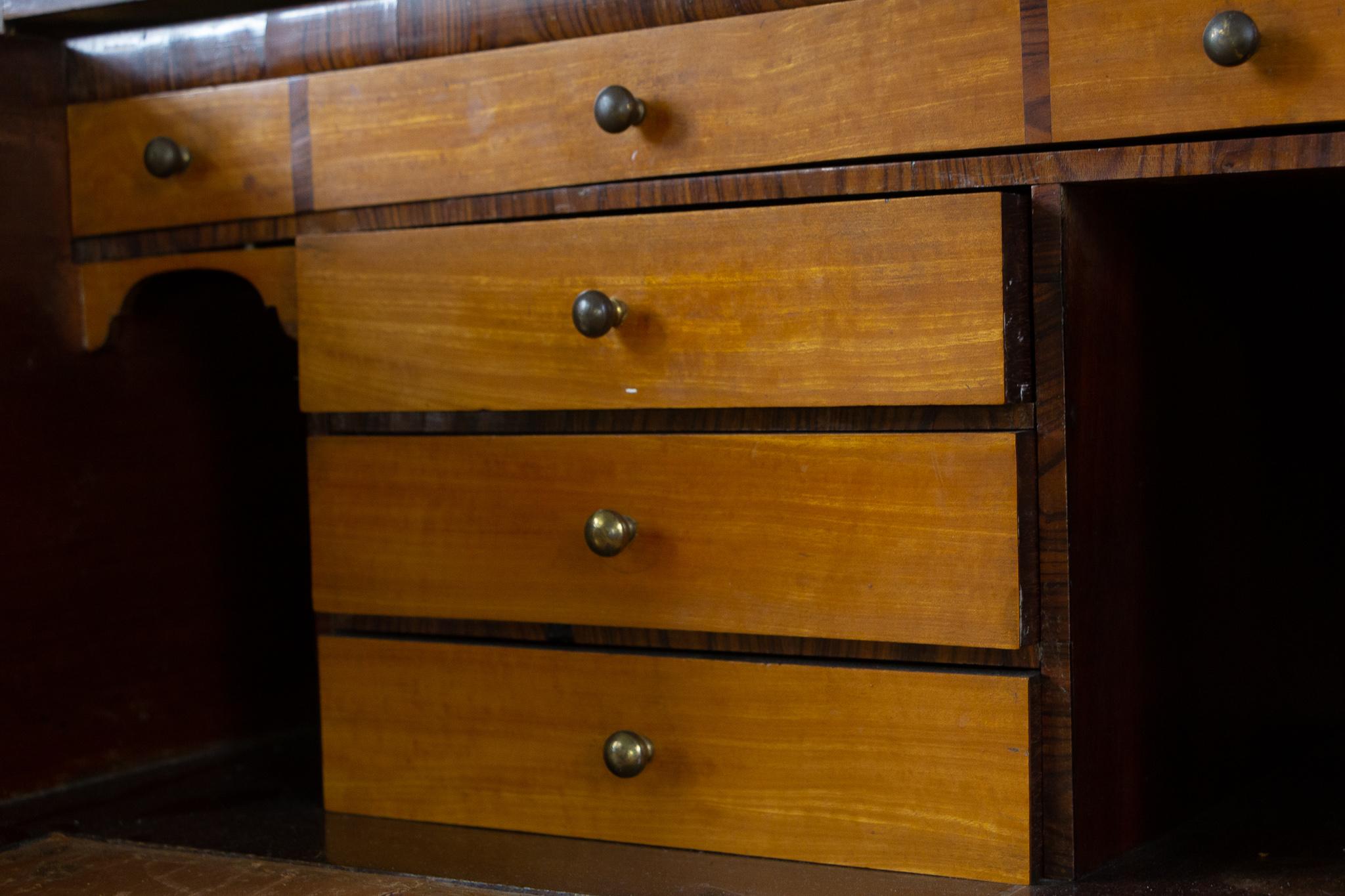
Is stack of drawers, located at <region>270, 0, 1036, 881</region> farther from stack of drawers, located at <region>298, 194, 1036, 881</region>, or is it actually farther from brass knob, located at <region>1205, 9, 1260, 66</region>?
brass knob, located at <region>1205, 9, 1260, 66</region>

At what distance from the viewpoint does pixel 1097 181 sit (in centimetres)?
88

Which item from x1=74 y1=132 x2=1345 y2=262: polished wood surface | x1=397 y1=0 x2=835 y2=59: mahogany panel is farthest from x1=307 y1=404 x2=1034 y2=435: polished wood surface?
x1=397 y1=0 x2=835 y2=59: mahogany panel

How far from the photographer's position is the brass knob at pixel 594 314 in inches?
38.3

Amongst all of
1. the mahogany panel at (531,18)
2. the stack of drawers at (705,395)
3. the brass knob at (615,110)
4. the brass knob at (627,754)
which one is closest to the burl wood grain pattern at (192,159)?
the stack of drawers at (705,395)

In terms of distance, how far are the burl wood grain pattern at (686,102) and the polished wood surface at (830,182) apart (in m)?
0.01

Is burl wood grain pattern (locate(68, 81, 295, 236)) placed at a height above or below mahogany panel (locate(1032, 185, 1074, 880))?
above

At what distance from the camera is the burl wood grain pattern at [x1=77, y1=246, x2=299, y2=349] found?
1150mm

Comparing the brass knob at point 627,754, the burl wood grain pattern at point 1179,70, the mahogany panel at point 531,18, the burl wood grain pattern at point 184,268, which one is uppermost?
the mahogany panel at point 531,18

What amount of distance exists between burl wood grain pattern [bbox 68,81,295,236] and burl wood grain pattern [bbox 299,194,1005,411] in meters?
0.08

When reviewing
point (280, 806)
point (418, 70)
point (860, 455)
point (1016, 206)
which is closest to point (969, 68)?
point (1016, 206)

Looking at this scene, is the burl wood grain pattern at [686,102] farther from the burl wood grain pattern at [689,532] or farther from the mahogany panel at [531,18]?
the burl wood grain pattern at [689,532]

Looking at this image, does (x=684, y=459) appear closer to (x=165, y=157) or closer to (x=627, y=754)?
(x=627, y=754)

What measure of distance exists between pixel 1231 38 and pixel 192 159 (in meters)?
0.79

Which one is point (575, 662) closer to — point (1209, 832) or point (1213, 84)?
point (1209, 832)
